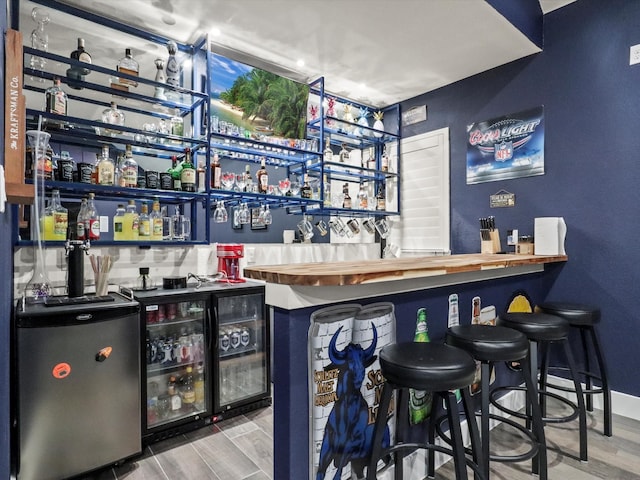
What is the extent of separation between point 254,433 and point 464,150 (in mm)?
3255

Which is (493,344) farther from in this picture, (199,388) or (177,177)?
(177,177)

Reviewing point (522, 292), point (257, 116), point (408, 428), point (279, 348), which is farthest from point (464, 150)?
point (279, 348)

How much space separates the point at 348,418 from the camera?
161 cm

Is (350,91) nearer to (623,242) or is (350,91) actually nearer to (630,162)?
(630,162)

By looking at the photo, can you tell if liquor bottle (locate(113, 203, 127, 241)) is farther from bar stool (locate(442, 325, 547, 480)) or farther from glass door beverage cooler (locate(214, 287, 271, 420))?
bar stool (locate(442, 325, 547, 480))

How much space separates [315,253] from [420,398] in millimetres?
2099

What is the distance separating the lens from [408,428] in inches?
74.4

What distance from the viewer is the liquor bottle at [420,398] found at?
6.29ft

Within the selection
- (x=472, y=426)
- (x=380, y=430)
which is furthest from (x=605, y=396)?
(x=380, y=430)

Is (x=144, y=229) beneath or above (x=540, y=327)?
above

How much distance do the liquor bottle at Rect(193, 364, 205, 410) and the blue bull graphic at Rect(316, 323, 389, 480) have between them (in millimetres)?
1297

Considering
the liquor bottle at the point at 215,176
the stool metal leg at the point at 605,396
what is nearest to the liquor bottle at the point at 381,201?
the liquor bottle at the point at 215,176

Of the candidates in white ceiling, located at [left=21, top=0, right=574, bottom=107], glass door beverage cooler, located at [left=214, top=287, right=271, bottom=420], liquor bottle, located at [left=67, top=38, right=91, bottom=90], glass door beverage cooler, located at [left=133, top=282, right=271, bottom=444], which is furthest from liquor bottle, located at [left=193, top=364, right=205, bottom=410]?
white ceiling, located at [left=21, top=0, right=574, bottom=107]

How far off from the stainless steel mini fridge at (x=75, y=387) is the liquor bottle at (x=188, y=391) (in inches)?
16.6
